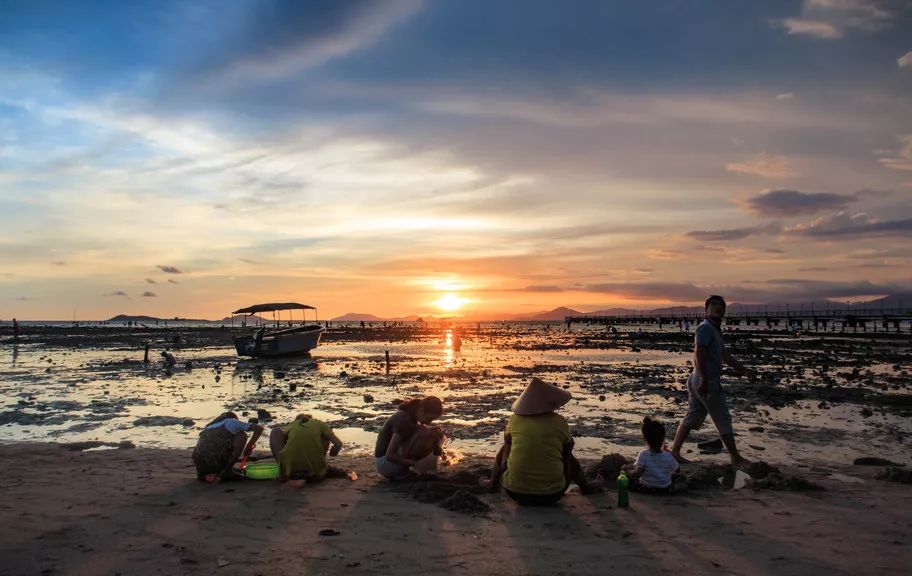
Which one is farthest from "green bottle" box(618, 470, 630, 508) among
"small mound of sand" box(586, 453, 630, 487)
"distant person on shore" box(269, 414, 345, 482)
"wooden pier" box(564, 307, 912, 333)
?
"wooden pier" box(564, 307, 912, 333)

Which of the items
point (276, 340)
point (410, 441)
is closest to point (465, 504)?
point (410, 441)

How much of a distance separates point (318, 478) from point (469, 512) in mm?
2558

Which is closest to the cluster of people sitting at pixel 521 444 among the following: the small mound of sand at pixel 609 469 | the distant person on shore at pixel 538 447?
the distant person on shore at pixel 538 447

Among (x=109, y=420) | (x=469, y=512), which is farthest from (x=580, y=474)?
(x=109, y=420)

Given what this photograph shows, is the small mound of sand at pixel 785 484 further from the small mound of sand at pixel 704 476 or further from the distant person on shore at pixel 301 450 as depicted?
the distant person on shore at pixel 301 450

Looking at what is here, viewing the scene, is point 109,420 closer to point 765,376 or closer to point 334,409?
point 334,409

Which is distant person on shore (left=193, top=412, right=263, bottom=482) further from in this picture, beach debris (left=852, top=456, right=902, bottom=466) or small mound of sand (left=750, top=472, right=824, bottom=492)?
beach debris (left=852, top=456, right=902, bottom=466)

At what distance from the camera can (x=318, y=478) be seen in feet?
28.1

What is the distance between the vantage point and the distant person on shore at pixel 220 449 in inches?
335

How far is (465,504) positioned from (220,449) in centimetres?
368

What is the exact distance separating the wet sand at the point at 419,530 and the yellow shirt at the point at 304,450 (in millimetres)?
258

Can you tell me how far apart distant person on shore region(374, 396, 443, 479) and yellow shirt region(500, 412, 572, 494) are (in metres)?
1.59

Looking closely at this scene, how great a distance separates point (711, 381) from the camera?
9.17 meters

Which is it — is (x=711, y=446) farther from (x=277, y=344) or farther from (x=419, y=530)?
(x=277, y=344)
